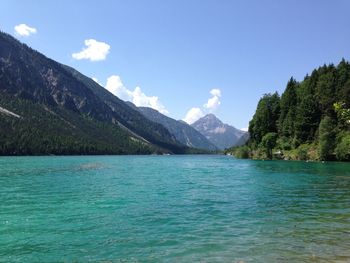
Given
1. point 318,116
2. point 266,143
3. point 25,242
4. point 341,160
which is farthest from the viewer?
point 266,143

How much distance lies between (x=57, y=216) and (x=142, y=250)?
40.9ft

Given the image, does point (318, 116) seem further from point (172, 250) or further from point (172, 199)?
point (172, 250)

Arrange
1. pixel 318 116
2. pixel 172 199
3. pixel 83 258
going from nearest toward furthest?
pixel 83 258, pixel 172 199, pixel 318 116

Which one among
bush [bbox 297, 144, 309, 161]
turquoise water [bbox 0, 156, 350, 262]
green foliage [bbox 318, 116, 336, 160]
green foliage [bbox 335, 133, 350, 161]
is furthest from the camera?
bush [bbox 297, 144, 309, 161]

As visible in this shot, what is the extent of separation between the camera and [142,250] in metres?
20.1

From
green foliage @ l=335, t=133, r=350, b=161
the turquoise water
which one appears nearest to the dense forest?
green foliage @ l=335, t=133, r=350, b=161

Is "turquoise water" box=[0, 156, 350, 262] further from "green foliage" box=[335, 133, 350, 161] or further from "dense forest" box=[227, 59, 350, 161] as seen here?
"dense forest" box=[227, 59, 350, 161]

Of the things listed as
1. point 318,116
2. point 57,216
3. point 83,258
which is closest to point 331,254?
point 83,258

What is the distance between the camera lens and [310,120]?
152m

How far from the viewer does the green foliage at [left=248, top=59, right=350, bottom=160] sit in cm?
12669

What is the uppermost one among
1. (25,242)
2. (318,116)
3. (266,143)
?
(318,116)

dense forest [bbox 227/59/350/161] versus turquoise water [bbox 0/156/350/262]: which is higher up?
dense forest [bbox 227/59/350/161]

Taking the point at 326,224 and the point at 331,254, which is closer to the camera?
the point at 331,254

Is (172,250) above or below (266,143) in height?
below
